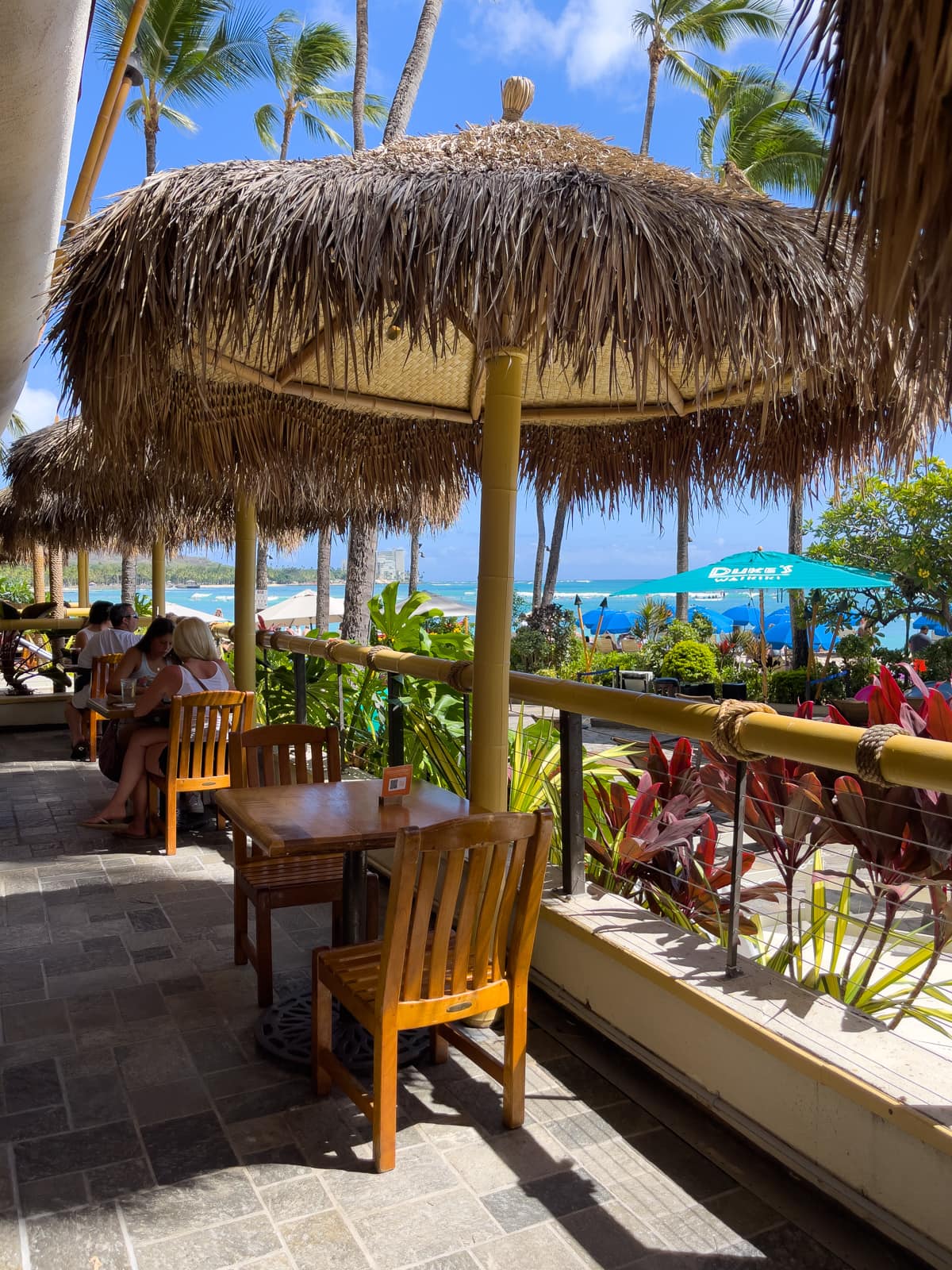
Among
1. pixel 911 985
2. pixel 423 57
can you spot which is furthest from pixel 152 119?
pixel 911 985

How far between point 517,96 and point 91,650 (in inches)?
229

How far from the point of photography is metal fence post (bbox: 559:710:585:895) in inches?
128

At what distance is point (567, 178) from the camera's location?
2.64 metres

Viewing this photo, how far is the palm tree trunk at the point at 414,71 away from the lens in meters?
13.1

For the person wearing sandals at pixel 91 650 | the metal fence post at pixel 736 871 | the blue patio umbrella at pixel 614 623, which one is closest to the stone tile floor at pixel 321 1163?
the metal fence post at pixel 736 871

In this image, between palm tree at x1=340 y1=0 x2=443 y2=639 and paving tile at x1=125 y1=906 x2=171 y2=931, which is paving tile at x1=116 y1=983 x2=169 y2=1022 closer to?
paving tile at x1=125 y1=906 x2=171 y2=931

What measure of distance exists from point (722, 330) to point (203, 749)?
3743 mm

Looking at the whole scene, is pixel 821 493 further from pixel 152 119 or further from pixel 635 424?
pixel 152 119

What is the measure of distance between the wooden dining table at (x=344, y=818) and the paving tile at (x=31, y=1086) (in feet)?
2.83

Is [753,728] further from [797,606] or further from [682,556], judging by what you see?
[682,556]

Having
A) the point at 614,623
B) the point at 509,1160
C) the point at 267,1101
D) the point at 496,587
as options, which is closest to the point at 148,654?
the point at 496,587

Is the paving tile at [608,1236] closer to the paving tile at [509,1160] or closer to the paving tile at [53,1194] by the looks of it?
the paving tile at [509,1160]

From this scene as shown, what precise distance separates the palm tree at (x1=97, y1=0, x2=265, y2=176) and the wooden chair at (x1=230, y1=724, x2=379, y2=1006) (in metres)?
22.0

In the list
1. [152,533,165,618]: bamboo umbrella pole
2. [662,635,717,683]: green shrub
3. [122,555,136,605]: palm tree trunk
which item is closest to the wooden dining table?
[152,533,165,618]: bamboo umbrella pole
